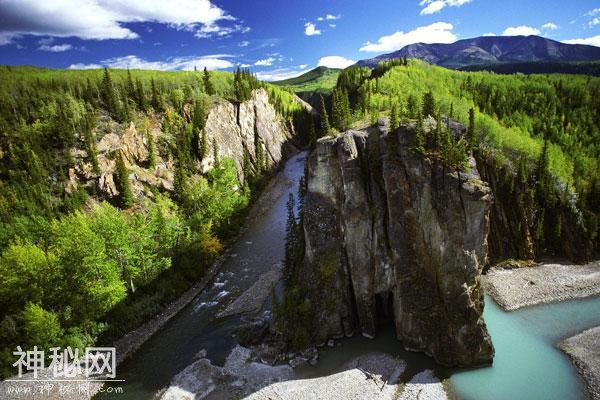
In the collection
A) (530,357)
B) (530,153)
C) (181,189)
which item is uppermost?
(530,153)

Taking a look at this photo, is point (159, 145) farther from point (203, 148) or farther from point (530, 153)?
point (530, 153)

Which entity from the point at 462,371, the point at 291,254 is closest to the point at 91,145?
the point at 291,254

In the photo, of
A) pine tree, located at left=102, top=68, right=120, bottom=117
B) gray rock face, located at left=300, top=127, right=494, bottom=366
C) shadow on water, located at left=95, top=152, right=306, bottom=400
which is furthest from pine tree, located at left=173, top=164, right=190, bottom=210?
gray rock face, located at left=300, top=127, right=494, bottom=366

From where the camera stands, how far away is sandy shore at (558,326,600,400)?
2687 cm

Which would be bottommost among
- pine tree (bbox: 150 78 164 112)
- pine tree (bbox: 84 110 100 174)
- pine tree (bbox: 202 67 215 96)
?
pine tree (bbox: 84 110 100 174)

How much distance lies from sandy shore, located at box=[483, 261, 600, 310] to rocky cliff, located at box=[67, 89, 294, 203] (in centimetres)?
5173

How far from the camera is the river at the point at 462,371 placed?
2739cm

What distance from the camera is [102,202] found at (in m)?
50.8

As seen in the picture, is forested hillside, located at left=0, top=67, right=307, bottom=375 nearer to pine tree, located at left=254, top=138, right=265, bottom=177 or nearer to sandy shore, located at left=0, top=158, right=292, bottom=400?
sandy shore, located at left=0, top=158, right=292, bottom=400

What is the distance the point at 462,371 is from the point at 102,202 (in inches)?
1976

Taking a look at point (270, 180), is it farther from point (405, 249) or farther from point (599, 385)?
point (599, 385)

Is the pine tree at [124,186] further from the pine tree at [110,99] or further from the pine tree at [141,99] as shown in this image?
the pine tree at [141,99]

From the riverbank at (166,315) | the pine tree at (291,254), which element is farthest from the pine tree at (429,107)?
the riverbank at (166,315)

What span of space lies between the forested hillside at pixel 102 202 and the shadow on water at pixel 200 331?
3500 millimetres
